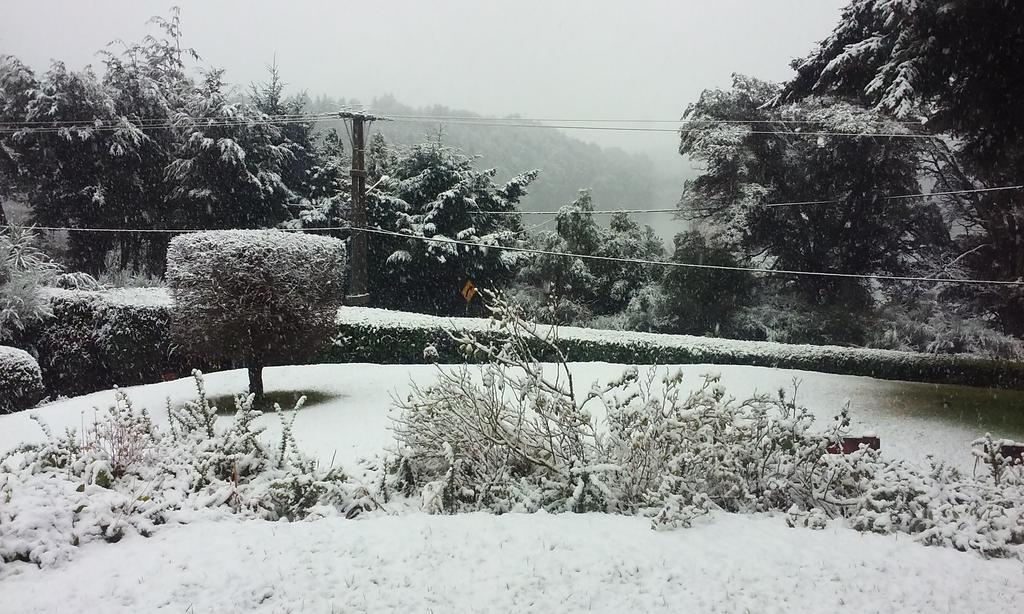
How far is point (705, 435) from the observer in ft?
12.0

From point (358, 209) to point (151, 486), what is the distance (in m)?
12.5

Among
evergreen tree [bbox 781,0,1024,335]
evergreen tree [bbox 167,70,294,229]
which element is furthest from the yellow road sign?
evergreen tree [bbox 167,70,294,229]

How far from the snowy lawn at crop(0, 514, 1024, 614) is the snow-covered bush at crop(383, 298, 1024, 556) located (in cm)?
38

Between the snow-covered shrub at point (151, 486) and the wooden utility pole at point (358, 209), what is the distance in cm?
1077

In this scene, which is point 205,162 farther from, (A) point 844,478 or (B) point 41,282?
(A) point 844,478

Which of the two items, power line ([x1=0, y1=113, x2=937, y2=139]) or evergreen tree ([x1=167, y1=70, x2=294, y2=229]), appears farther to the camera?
evergreen tree ([x1=167, y1=70, x2=294, y2=229])

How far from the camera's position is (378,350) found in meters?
11.0

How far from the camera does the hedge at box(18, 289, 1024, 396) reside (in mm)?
10578

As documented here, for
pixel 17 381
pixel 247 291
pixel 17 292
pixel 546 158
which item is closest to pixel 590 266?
pixel 546 158

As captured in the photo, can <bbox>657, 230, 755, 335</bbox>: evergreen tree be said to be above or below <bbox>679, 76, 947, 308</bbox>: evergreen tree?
below

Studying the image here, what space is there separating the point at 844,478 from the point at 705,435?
2.85 ft

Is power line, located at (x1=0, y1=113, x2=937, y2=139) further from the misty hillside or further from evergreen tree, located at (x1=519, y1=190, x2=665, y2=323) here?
evergreen tree, located at (x1=519, y1=190, x2=665, y2=323)

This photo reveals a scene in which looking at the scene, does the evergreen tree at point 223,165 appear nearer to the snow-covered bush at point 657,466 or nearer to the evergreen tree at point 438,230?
the evergreen tree at point 438,230

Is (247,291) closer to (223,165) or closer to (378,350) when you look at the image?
(378,350)
